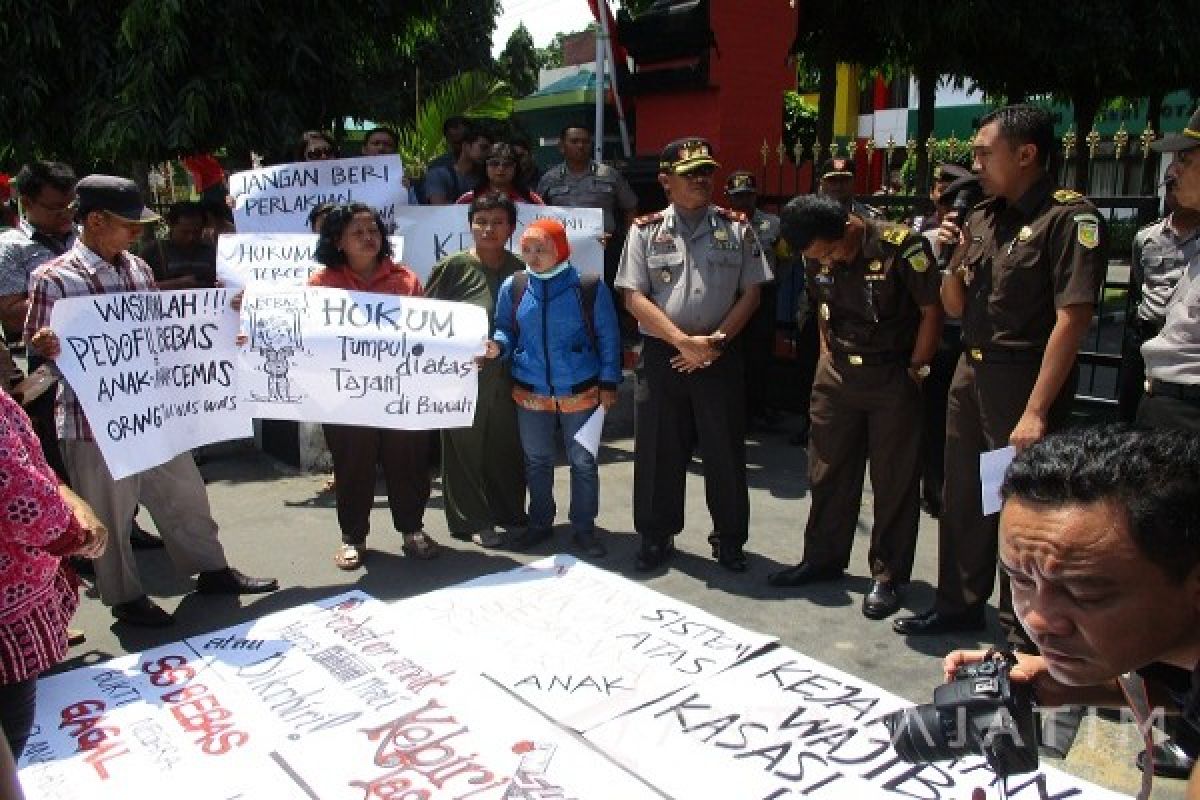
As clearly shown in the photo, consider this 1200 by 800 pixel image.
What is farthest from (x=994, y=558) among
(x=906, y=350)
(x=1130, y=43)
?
(x=1130, y=43)

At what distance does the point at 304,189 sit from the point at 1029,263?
443 centimetres

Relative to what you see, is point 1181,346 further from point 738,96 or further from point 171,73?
point 171,73

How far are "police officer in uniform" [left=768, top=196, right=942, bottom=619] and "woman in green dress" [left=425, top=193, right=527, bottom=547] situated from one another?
5.26ft

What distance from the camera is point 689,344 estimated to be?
167 inches

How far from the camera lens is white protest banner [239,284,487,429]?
4.41 metres

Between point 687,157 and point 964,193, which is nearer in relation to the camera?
point 964,193

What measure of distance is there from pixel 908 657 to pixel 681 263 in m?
1.94

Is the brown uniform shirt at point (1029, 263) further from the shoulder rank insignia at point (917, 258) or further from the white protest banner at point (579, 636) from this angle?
the white protest banner at point (579, 636)

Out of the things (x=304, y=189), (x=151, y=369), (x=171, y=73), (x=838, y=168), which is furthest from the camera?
(x=171, y=73)

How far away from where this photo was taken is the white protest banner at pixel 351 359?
4.41 m

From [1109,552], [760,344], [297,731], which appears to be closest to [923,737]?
[1109,552]

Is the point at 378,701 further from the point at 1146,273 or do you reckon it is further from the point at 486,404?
the point at 1146,273

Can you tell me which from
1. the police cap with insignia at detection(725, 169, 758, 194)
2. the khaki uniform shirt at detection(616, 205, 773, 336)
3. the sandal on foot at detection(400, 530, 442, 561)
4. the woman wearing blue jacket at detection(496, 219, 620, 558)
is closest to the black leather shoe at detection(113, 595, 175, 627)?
the sandal on foot at detection(400, 530, 442, 561)

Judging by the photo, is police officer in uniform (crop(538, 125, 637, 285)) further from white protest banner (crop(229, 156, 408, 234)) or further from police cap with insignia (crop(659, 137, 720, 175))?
police cap with insignia (crop(659, 137, 720, 175))
